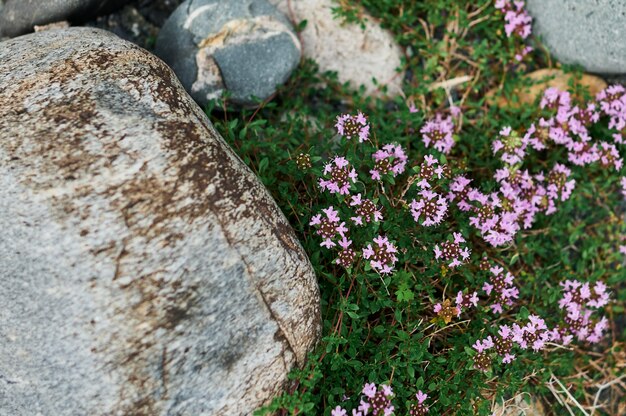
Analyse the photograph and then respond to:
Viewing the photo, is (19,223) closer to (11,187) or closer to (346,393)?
(11,187)

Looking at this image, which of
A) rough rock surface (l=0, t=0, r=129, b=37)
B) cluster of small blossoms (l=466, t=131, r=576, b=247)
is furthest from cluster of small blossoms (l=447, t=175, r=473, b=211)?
rough rock surface (l=0, t=0, r=129, b=37)

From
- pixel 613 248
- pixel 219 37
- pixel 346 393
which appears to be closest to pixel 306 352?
pixel 346 393

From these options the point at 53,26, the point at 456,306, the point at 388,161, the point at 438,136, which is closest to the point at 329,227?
the point at 388,161

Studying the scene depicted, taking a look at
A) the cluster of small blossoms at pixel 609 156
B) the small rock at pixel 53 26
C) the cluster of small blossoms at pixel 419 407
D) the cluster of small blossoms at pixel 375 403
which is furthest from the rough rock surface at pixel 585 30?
the small rock at pixel 53 26

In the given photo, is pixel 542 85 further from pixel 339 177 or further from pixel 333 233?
pixel 333 233

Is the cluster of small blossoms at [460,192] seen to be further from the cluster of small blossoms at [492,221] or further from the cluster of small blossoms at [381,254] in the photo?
the cluster of small blossoms at [381,254]

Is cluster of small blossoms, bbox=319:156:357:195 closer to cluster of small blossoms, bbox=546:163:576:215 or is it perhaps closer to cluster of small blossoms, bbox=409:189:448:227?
cluster of small blossoms, bbox=409:189:448:227
